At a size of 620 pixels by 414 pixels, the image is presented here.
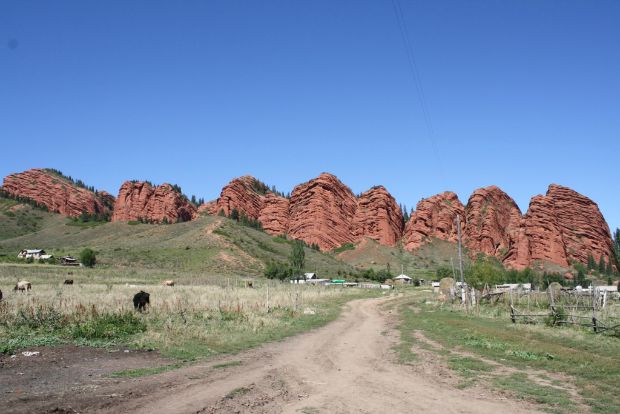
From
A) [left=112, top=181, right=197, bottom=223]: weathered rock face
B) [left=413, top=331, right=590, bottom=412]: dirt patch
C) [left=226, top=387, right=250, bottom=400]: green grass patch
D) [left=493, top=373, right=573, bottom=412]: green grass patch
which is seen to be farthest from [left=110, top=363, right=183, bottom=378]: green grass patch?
[left=112, top=181, right=197, bottom=223]: weathered rock face

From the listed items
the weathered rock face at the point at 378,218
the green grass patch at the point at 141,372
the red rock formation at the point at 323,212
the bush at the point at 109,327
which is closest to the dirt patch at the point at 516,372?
the green grass patch at the point at 141,372

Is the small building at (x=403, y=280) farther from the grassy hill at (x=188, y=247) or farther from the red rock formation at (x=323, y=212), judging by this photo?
the red rock formation at (x=323, y=212)

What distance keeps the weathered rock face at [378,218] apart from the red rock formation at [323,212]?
3082mm

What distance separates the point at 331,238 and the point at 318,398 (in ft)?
477

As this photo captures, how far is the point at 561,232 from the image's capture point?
13288 centimetres

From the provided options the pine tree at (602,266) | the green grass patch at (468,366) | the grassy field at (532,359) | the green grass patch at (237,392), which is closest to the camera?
the green grass patch at (237,392)

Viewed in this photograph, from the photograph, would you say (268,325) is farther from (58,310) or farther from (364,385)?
(364,385)

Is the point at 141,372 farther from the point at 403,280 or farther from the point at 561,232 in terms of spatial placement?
the point at 561,232

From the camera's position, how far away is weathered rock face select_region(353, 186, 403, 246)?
157500 mm

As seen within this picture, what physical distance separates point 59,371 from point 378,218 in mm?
150008

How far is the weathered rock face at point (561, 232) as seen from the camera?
425 ft

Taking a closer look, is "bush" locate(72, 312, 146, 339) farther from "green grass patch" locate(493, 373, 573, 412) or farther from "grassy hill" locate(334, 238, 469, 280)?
"grassy hill" locate(334, 238, 469, 280)

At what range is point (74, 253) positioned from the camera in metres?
95.6

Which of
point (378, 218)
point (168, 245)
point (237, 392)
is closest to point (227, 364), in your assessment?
point (237, 392)
